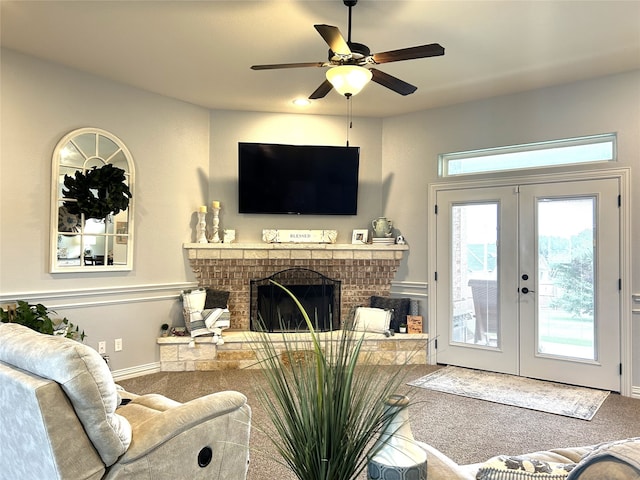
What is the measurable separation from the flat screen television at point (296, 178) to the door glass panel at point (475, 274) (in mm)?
1292

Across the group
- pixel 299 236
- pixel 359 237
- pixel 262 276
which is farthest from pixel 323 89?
pixel 262 276

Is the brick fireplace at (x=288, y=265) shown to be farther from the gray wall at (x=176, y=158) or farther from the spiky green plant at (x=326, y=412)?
the spiky green plant at (x=326, y=412)

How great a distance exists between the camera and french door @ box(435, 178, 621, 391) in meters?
3.96

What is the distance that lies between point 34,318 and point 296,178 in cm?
284

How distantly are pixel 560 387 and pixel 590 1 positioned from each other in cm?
318

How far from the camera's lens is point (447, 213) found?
4832mm

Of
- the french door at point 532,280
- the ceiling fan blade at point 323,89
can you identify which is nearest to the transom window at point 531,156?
the french door at point 532,280

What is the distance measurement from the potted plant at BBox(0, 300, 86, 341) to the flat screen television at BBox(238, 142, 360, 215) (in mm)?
2128

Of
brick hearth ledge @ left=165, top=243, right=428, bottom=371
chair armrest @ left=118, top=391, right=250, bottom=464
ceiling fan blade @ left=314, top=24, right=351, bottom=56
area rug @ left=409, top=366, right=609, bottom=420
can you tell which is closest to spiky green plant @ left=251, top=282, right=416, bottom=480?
chair armrest @ left=118, top=391, right=250, bottom=464

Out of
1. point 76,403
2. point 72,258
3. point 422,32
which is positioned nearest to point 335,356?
point 76,403

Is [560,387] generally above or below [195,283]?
below

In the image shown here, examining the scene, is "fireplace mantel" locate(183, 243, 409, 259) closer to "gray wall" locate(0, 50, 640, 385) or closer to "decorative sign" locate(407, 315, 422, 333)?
"gray wall" locate(0, 50, 640, 385)

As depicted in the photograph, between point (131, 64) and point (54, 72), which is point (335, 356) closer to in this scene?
point (131, 64)

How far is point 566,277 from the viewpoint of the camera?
4.13 meters
